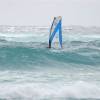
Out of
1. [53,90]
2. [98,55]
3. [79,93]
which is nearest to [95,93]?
[79,93]

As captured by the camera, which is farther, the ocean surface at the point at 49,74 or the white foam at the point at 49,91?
the ocean surface at the point at 49,74

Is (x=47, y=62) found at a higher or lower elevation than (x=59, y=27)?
lower

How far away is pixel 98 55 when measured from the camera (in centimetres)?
2275

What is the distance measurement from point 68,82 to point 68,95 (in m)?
1.89

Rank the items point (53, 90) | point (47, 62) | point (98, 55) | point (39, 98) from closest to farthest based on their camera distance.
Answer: point (39, 98) < point (53, 90) < point (47, 62) < point (98, 55)

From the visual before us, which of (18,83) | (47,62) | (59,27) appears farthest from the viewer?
(59,27)

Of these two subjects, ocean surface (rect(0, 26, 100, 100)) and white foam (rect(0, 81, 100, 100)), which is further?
ocean surface (rect(0, 26, 100, 100))

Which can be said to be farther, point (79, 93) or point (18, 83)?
point (18, 83)

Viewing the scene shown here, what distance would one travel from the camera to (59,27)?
2473 cm

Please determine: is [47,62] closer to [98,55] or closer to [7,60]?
[7,60]

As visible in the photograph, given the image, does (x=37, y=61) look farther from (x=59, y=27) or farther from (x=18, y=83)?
(x=18, y=83)

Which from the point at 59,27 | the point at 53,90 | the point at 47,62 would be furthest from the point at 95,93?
the point at 59,27

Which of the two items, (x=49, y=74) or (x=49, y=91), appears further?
(x=49, y=74)

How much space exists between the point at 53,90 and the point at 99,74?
3.59 m
